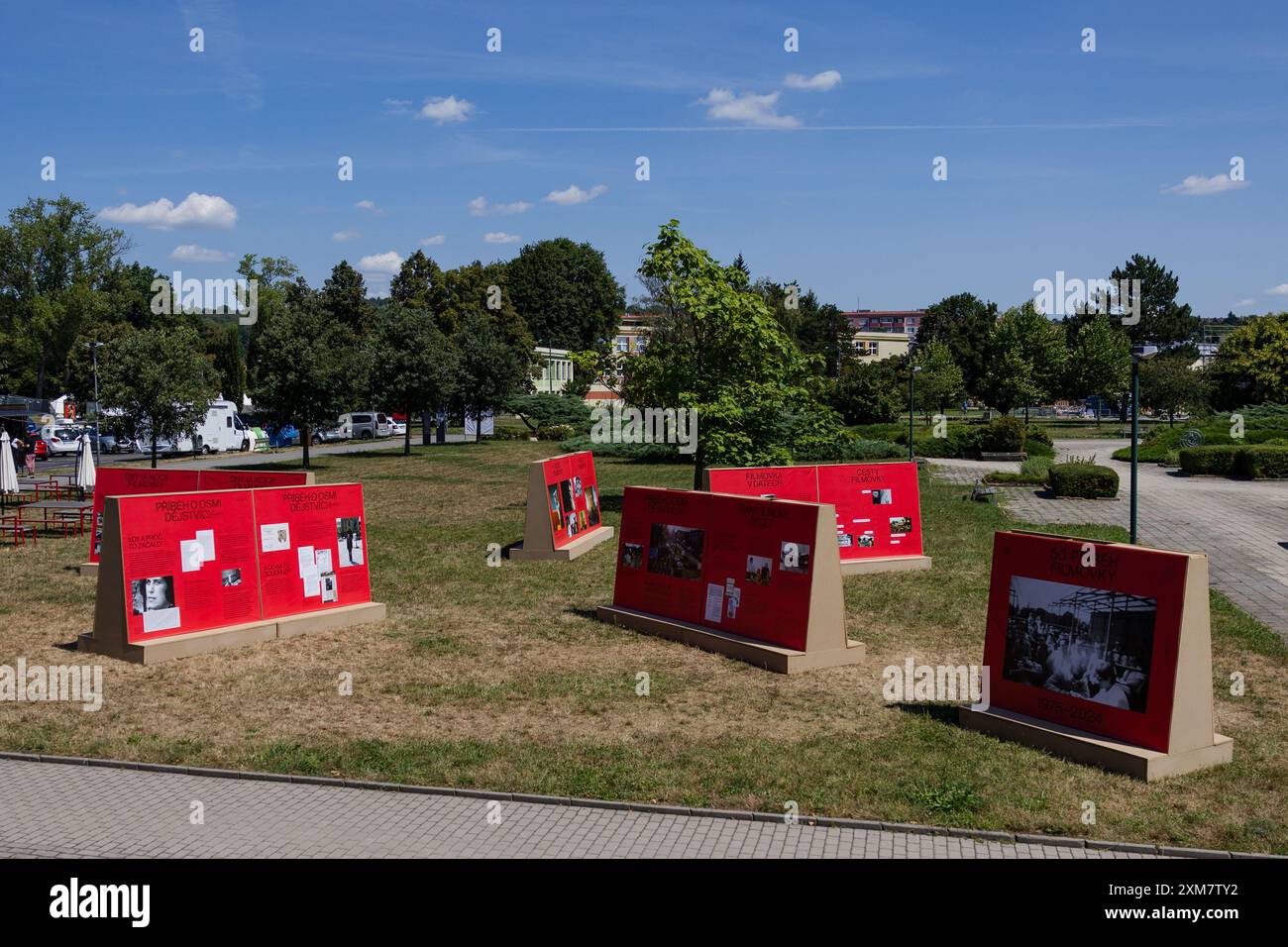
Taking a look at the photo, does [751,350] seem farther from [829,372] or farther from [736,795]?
[829,372]

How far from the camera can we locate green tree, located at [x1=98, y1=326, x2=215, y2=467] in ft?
109

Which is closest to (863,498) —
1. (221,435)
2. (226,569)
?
(226,569)

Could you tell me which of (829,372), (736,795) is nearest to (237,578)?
(736,795)

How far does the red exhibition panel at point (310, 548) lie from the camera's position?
13.3m

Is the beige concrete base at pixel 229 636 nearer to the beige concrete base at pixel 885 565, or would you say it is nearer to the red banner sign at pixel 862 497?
the red banner sign at pixel 862 497

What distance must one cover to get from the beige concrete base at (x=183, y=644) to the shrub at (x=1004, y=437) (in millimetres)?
34485

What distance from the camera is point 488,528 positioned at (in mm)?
23266

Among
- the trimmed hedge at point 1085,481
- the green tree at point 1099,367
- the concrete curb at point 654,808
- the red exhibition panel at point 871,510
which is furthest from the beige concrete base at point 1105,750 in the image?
the green tree at point 1099,367

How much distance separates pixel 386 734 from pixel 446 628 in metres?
4.32

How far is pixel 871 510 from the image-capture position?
1770cm

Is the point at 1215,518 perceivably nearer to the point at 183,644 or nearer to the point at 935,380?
the point at 183,644

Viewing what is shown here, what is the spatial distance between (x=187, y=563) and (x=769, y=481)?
8847 millimetres

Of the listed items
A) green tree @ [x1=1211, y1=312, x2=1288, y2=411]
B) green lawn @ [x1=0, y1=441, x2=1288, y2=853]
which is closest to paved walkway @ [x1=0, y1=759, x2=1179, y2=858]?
green lawn @ [x1=0, y1=441, x2=1288, y2=853]

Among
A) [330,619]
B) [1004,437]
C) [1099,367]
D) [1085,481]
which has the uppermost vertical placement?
[1099,367]
